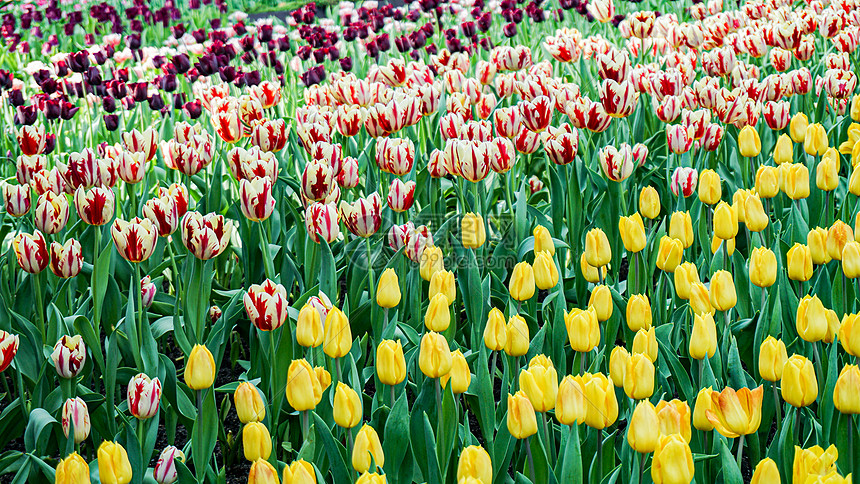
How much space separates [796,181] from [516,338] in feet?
3.40

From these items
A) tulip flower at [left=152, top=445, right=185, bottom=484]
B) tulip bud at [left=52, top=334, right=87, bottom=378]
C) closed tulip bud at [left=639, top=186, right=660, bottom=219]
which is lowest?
tulip flower at [left=152, top=445, right=185, bottom=484]

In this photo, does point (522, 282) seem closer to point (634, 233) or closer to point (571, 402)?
point (634, 233)

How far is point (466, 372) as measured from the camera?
4.70 ft

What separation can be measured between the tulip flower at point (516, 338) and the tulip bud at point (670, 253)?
19.9 inches

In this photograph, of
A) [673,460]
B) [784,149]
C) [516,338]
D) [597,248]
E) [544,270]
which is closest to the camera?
[673,460]

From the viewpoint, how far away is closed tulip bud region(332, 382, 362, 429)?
4.36 ft

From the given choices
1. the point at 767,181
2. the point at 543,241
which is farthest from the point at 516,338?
the point at 767,181

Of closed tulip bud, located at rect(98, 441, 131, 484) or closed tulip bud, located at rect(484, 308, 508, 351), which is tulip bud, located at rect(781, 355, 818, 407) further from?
closed tulip bud, located at rect(98, 441, 131, 484)

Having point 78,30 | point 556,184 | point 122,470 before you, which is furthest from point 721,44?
point 78,30

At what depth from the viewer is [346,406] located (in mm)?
1336

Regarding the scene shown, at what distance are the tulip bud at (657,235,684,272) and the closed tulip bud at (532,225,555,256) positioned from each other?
0.25m

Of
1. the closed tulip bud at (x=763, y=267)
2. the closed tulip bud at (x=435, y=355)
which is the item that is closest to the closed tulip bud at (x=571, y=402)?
the closed tulip bud at (x=435, y=355)

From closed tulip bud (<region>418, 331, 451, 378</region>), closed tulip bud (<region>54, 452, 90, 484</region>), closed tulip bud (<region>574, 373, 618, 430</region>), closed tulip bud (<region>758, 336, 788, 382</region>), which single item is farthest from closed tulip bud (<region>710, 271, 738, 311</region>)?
closed tulip bud (<region>54, 452, 90, 484</region>)

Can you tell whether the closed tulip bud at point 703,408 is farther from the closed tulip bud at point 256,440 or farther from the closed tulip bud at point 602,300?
the closed tulip bud at point 256,440
